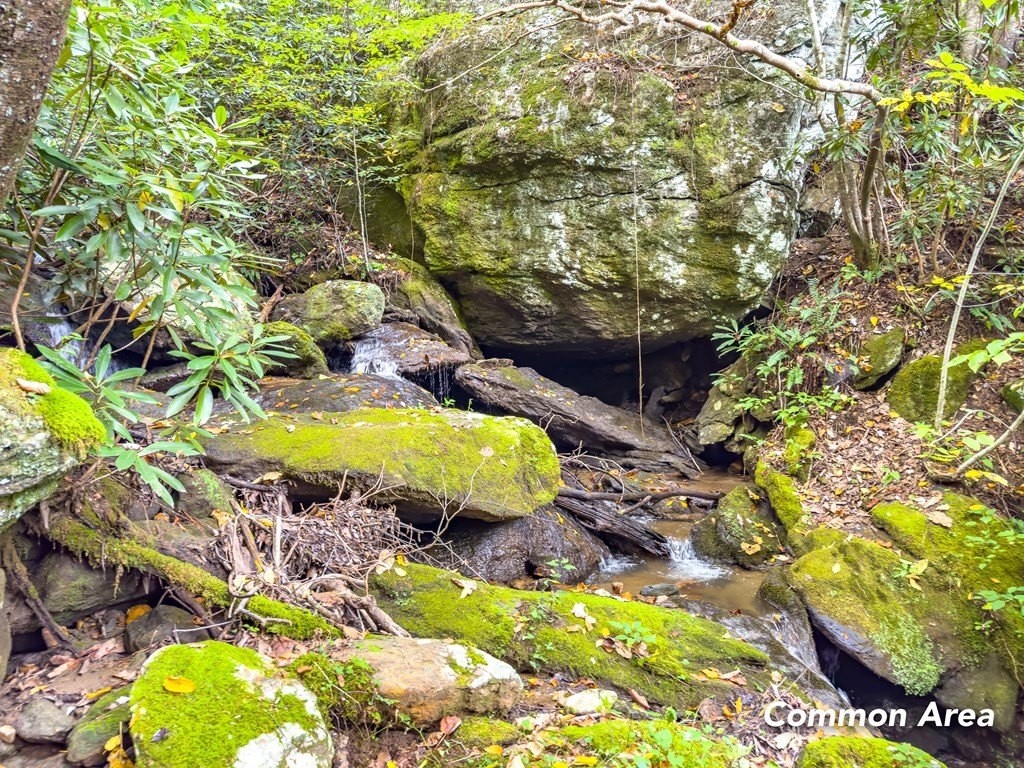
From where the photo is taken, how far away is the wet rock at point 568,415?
7.46m

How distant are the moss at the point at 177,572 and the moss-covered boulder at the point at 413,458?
4.24 ft

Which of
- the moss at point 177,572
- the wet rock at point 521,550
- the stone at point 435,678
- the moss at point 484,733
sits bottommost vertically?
the wet rock at point 521,550

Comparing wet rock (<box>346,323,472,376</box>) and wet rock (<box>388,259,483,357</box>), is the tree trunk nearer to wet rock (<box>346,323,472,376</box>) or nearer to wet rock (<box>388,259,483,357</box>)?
wet rock (<box>346,323,472,376</box>)

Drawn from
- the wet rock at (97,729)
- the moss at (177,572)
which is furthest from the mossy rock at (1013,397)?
the wet rock at (97,729)

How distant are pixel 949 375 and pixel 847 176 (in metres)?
2.70

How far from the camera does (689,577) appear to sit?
5.29 metres

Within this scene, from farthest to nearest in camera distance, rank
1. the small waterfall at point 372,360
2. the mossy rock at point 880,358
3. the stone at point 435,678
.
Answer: the small waterfall at point 372,360 < the mossy rock at point 880,358 < the stone at point 435,678

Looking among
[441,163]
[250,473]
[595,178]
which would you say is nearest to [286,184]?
[441,163]

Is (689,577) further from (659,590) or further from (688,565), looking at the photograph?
(659,590)

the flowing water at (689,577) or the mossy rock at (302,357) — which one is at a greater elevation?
the mossy rock at (302,357)

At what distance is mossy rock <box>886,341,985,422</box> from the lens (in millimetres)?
5672

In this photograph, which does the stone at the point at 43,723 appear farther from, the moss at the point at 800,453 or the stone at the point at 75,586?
the moss at the point at 800,453

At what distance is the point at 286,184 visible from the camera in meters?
8.80

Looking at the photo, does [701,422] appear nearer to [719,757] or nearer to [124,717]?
[719,757]
